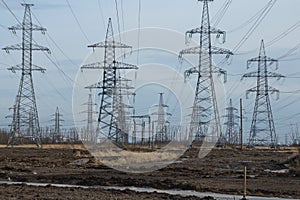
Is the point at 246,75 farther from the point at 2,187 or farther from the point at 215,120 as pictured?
the point at 2,187

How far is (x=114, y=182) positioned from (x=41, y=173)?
22.8 ft

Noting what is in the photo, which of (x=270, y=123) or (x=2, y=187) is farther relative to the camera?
(x=270, y=123)

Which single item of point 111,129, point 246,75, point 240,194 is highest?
point 246,75

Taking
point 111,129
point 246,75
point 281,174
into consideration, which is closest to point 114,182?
point 281,174

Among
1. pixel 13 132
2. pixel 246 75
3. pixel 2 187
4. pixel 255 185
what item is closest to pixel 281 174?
pixel 255 185

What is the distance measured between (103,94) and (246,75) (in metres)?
21.3

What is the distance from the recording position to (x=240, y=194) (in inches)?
893

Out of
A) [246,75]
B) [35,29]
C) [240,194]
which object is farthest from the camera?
[246,75]

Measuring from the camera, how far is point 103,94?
52.3 meters

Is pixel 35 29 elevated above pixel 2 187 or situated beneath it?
elevated above

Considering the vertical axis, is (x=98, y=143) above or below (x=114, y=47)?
below

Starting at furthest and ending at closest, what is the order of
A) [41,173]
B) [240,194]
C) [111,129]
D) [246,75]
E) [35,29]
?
[246,75], [35,29], [111,129], [41,173], [240,194]

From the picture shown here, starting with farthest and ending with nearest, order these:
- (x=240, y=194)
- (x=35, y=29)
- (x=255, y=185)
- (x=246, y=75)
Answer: (x=246, y=75)
(x=35, y=29)
(x=255, y=185)
(x=240, y=194)

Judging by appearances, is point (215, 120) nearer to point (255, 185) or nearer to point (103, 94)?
point (103, 94)
